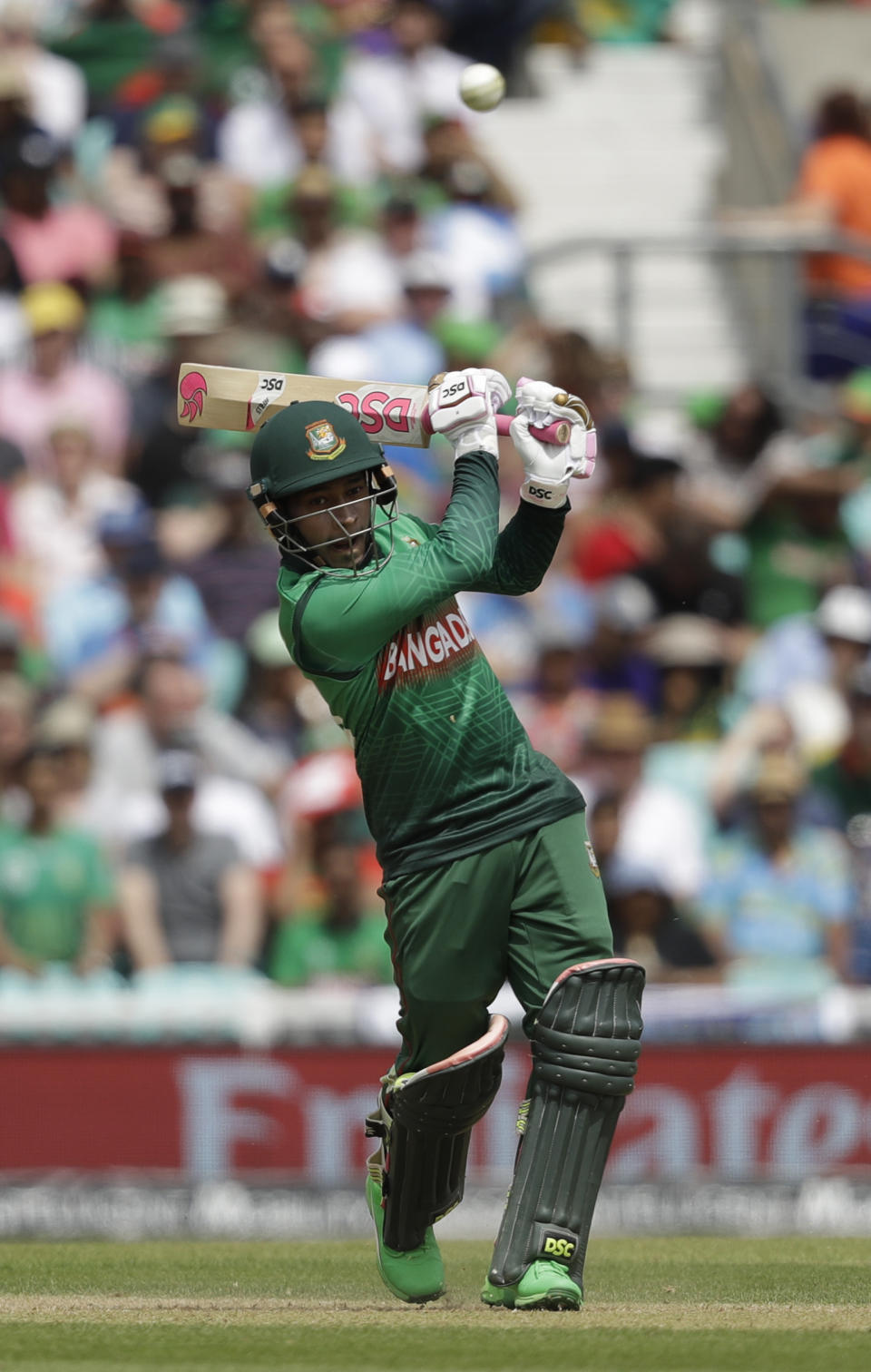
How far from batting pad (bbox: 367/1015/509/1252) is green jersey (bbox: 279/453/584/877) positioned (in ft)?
1.46

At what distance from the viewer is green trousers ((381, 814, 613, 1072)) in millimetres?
5270

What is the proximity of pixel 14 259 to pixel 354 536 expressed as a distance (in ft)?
22.6

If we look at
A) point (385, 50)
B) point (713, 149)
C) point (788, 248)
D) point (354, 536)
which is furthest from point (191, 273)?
point (354, 536)

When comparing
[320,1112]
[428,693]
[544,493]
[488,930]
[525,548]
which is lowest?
[320,1112]

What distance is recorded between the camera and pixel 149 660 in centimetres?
984

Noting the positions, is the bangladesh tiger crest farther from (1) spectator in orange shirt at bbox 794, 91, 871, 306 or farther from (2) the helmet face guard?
(1) spectator in orange shirt at bbox 794, 91, 871, 306

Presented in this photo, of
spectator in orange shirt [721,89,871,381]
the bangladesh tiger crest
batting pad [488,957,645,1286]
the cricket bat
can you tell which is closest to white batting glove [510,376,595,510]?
the cricket bat

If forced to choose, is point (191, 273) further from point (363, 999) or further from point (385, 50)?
point (363, 999)

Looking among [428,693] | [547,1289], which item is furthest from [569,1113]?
[428,693]

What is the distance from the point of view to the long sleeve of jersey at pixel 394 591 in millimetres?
5117

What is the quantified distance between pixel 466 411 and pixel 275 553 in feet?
17.1

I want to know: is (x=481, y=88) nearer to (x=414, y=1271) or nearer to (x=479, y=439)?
(x=479, y=439)

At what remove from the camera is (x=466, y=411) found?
5.30 metres

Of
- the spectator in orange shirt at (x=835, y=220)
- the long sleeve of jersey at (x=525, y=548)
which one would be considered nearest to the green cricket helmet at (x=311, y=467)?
the long sleeve of jersey at (x=525, y=548)
